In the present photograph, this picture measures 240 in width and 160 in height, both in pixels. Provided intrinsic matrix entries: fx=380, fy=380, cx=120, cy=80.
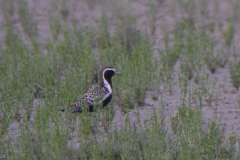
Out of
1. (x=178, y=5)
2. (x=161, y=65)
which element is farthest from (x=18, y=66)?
(x=178, y=5)

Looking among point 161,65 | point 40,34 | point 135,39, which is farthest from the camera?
point 40,34

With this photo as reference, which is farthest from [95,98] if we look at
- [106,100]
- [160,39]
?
[160,39]

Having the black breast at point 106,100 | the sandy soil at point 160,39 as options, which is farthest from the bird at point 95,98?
the sandy soil at point 160,39

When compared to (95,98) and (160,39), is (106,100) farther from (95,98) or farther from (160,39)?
(160,39)

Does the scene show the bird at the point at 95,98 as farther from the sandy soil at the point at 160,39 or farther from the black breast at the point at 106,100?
the sandy soil at the point at 160,39

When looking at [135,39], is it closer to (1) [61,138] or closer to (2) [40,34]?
(2) [40,34]

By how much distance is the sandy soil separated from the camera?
6.51 meters

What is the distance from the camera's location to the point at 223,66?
899 cm

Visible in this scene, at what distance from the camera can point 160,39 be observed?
10773mm

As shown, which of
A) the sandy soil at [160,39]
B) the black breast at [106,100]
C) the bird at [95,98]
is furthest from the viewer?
the sandy soil at [160,39]

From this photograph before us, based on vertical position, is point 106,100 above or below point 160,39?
below

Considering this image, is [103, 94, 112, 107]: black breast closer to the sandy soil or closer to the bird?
the bird

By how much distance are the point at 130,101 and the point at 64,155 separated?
2.28 metres

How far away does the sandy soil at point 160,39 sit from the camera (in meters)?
6.51
